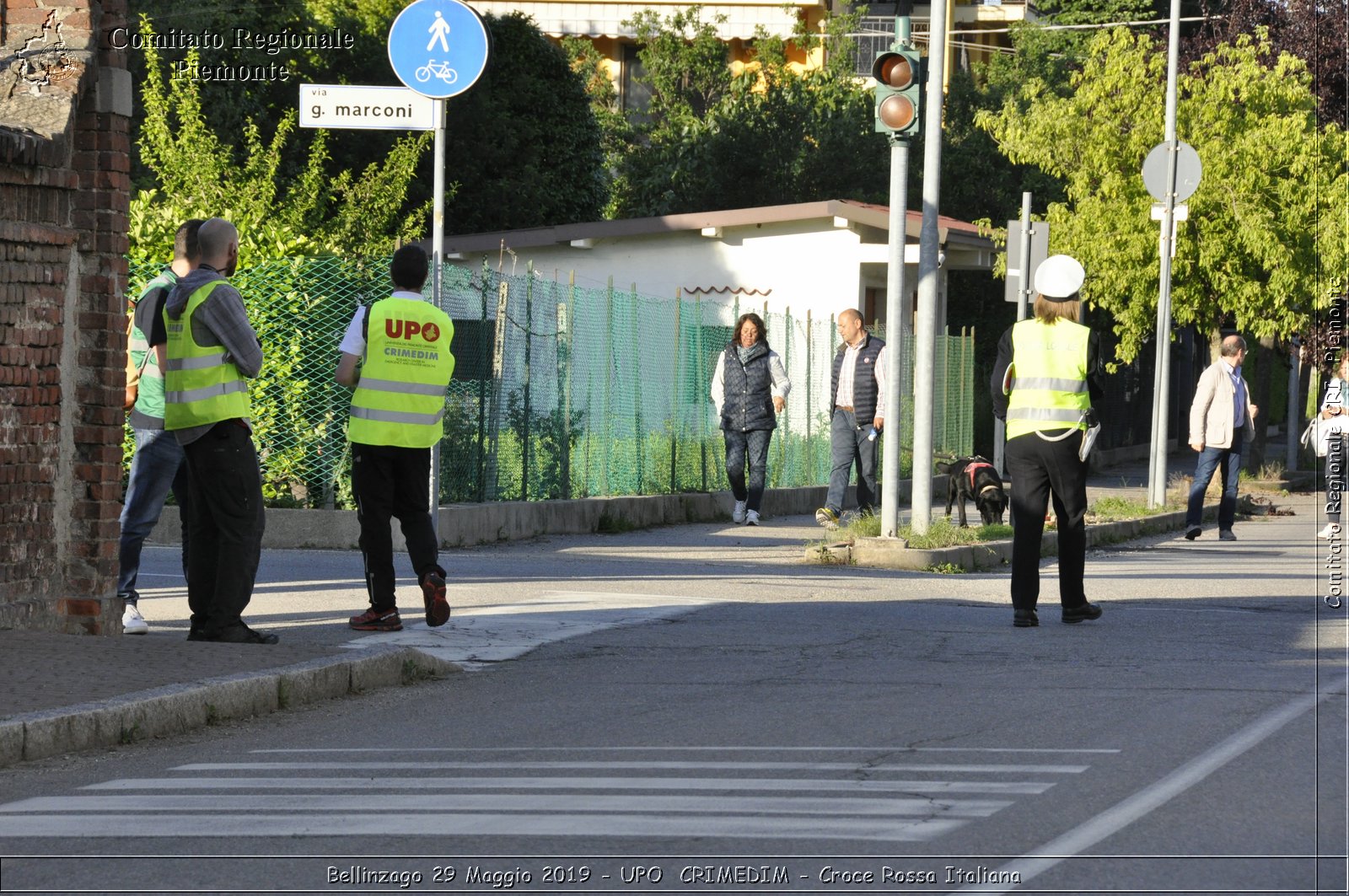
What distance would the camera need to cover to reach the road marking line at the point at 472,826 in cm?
547

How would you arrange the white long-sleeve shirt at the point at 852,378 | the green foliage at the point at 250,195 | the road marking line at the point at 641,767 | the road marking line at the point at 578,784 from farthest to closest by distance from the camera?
the white long-sleeve shirt at the point at 852,378, the green foliage at the point at 250,195, the road marking line at the point at 641,767, the road marking line at the point at 578,784

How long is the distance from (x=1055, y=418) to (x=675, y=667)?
3.34 meters

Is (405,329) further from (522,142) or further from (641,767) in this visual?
(522,142)

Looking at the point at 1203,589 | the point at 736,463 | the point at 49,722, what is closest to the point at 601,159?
the point at 736,463

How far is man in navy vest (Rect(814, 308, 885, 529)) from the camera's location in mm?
17781

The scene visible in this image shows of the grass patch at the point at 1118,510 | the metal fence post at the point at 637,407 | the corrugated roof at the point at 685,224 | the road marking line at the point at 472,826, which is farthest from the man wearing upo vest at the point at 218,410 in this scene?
the corrugated roof at the point at 685,224

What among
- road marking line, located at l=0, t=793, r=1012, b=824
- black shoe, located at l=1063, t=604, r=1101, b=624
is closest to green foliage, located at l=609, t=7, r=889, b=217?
black shoe, located at l=1063, t=604, r=1101, b=624

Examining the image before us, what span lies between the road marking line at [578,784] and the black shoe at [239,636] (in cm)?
265

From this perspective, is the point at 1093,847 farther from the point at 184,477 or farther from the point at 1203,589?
the point at 1203,589

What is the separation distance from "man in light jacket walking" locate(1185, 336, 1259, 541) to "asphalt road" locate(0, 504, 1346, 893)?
29.4 feet

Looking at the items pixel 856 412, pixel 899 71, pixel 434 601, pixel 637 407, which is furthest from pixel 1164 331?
pixel 434 601

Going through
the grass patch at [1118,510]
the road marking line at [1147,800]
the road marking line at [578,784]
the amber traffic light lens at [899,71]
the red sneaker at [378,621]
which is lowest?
the road marking line at [578,784]

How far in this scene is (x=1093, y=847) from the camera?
5.28 m

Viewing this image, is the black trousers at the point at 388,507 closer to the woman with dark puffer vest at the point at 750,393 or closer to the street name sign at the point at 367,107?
the street name sign at the point at 367,107
